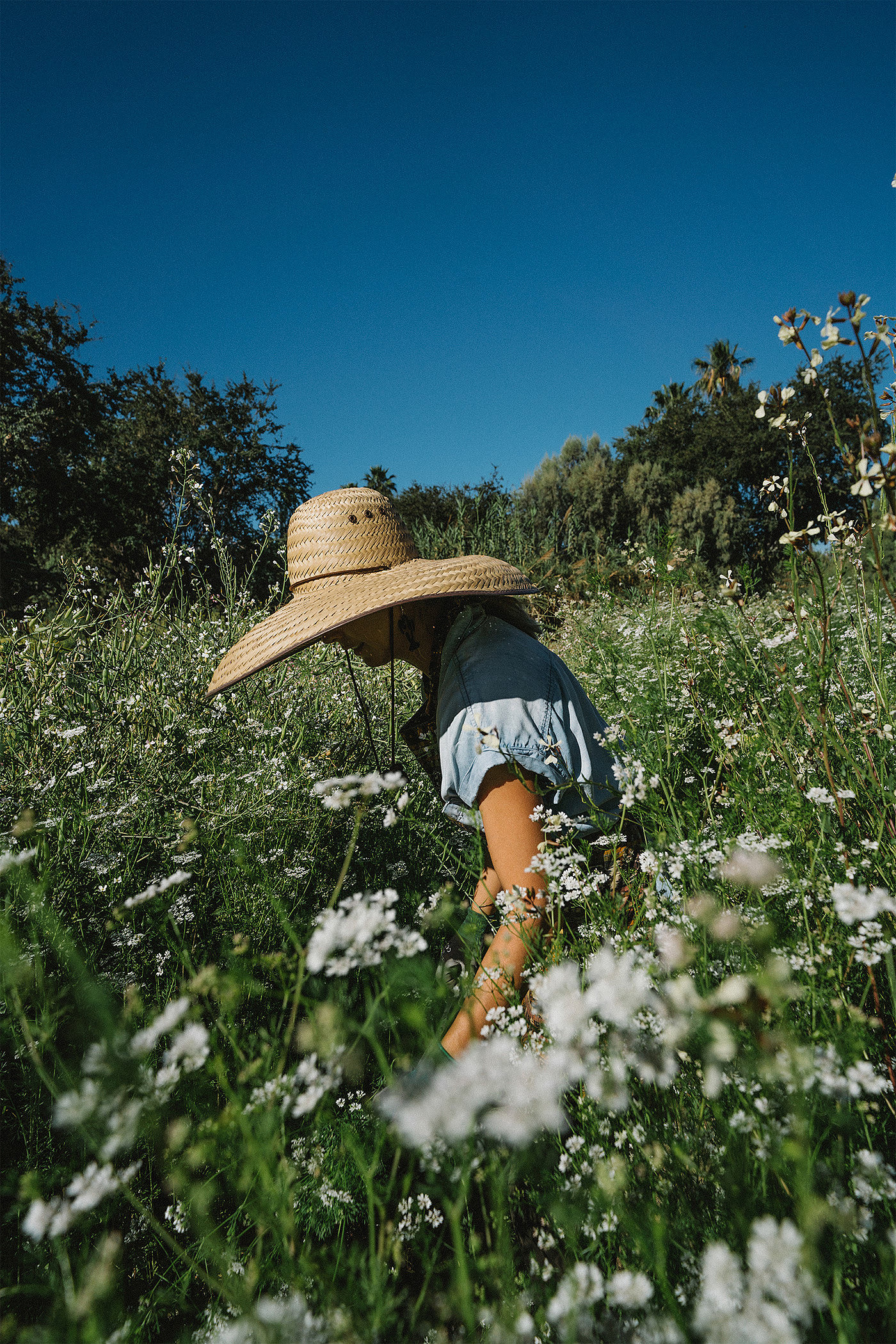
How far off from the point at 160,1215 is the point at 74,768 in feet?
4.38

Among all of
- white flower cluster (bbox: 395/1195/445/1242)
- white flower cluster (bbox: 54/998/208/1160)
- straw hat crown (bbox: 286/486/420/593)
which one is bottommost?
white flower cluster (bbox: 395/1195/445/1242)

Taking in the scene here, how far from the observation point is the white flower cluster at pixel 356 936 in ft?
2.48

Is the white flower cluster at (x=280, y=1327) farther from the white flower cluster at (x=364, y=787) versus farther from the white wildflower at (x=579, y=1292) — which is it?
the white flower cluster at (x=364, y=787)

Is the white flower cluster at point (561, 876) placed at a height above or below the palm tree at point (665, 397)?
below

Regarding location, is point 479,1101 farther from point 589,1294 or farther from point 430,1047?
point 589,1294

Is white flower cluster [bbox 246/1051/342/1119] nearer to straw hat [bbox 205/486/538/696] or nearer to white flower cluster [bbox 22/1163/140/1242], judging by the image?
white flower cluster [bbox 22/1163/140/1242]

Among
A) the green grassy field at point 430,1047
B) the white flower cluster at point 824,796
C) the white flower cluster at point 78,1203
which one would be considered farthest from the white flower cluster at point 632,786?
the white flower cluster at point 78,1203

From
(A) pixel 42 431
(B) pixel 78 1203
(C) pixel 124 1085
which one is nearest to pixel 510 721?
(C) pixel 124 1085

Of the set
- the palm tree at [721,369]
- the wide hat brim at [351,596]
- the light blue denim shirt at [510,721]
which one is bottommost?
the light blue denim shirt at [510,721]

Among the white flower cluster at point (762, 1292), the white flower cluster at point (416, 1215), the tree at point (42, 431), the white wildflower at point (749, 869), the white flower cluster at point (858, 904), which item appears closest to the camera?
the white flower cluster at point (762, 1292)

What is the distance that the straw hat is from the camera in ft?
6.26

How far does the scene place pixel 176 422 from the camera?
19.6 meters

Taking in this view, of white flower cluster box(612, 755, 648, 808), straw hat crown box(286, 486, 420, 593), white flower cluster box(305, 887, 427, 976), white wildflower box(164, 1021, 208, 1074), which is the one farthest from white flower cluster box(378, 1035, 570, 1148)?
straw hat crown box(286, 486, 420, 593)

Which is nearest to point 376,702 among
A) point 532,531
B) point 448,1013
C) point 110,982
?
point 110,982
